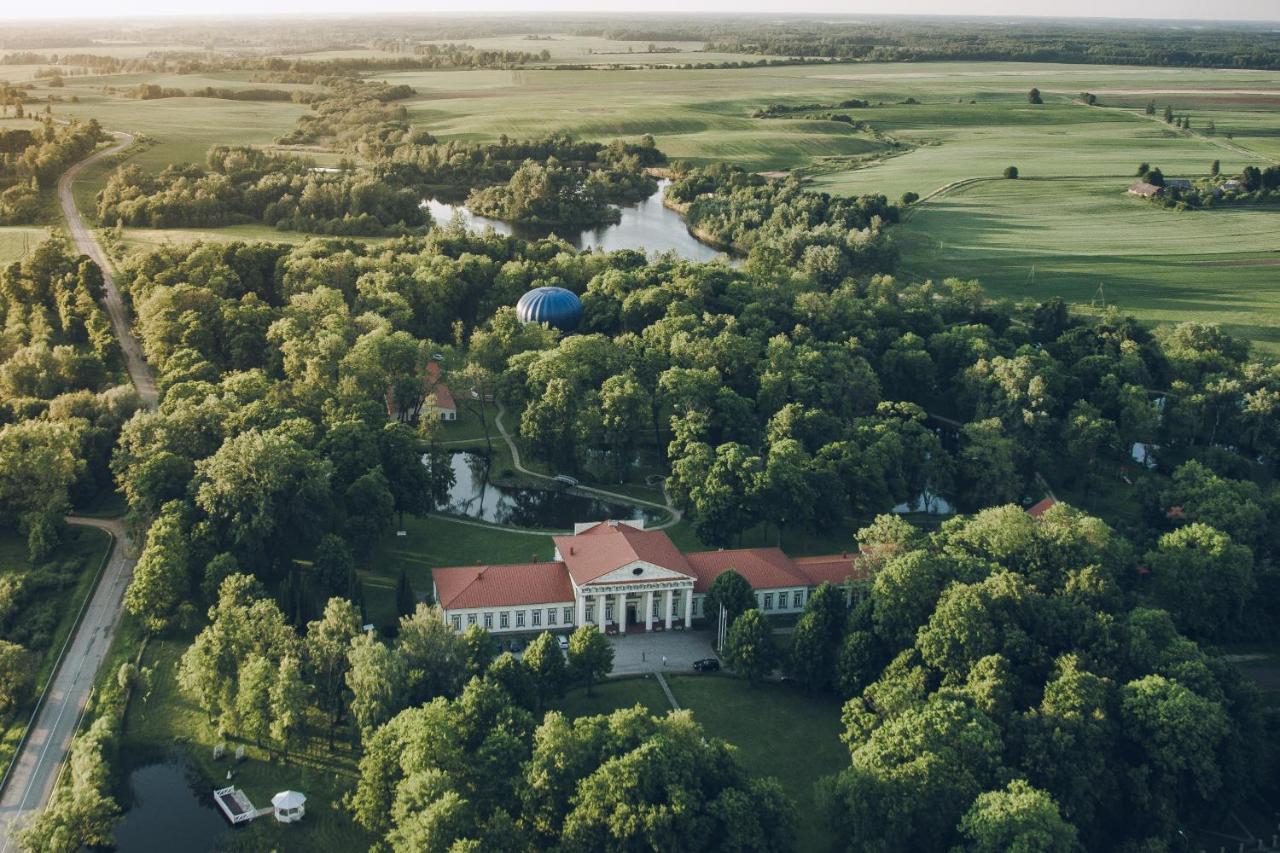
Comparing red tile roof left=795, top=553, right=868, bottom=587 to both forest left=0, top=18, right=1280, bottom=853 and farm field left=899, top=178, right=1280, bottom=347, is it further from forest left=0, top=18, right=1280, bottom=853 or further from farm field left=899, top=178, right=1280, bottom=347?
farm field left=899, top=178, right=1280, bottom=347

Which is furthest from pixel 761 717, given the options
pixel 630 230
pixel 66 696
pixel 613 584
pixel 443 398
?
pixel 630 230

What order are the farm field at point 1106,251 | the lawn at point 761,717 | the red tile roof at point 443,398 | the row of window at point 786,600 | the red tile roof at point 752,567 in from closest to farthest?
the lawn at point 761,717 < the red tile roof at point 752,567 < the row of window at point 786,600 < the red tile roof at point 443,398 < the farm field at point 1106,251

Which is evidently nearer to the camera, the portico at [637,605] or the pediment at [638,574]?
the pediment at [638,574]

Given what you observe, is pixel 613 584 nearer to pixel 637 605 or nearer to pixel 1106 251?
pixel 637 605

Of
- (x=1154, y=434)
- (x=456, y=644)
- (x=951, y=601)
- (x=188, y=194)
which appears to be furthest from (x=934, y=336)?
(x=188, y=194)

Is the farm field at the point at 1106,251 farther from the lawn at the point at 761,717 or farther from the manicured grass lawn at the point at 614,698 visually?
the manicured grass lawn at the point at 614,698

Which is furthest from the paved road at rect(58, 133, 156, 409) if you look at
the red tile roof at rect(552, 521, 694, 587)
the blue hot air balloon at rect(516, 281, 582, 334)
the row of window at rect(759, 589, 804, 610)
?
the row of window at rect(759, 589, 804, 610)

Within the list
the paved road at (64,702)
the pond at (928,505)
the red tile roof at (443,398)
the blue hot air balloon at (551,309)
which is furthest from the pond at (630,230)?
the paved road at (64,702)
